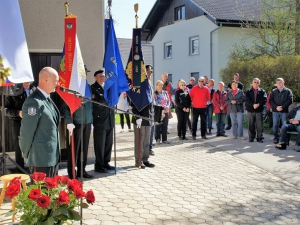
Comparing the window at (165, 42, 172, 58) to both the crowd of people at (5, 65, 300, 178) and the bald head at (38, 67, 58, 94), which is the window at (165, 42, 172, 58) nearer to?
the crowd of people at (5, 65, 300, 178)

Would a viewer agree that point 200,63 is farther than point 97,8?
Yes

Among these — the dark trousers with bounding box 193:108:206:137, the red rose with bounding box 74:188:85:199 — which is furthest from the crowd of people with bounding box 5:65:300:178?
the red rose with bounding box 74:188:85:199

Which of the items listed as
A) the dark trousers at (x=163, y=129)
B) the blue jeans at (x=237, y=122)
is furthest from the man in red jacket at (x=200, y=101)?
the dark trousers at (x=163, y=129)

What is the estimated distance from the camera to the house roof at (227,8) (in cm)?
2778

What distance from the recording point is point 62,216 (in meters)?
A: 3.61

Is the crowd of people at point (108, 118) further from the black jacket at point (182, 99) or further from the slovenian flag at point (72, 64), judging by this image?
the slovenian flag at point (72, 64)

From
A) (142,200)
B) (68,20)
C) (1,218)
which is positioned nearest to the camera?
(1,218)

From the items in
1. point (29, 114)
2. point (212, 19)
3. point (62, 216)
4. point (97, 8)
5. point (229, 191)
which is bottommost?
point (229, 191)

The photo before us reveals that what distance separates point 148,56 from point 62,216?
36.9 m

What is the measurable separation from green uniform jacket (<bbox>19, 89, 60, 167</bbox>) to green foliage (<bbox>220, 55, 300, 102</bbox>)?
483 inches

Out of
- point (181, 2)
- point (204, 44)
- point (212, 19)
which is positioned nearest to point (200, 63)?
point (204, 44)

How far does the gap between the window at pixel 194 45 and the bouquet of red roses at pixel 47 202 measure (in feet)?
89.7

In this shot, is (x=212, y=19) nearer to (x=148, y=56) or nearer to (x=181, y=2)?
(x=181, y=2)

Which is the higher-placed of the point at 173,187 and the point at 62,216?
the point at 62,216
